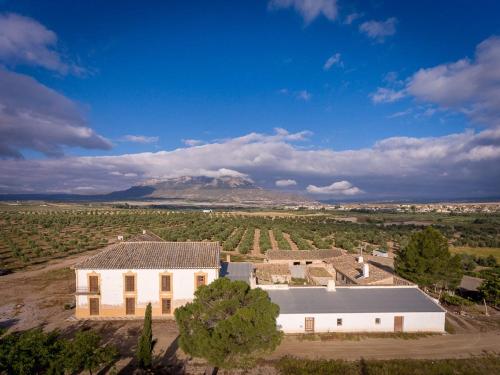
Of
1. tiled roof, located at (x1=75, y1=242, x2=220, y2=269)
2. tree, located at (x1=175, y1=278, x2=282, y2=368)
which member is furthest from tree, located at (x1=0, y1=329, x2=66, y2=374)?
tiled roof, located at (x1=75, y1=242, x2=220, y2=269)

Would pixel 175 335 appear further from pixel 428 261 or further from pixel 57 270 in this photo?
pixel 57 270

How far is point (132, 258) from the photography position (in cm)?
2695

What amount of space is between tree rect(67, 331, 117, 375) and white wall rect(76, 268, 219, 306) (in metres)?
11.3

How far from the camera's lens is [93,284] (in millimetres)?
25719

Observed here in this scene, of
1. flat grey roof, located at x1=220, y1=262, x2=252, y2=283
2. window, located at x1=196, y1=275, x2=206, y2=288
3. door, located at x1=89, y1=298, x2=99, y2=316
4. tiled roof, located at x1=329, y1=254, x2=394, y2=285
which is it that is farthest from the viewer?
flat grey roof, located at x1=220, y1=262, x2=252, y2=283

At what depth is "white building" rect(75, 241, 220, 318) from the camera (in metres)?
25.6

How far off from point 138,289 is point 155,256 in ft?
8.94

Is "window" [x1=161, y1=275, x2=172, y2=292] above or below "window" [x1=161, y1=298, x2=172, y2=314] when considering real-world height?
above

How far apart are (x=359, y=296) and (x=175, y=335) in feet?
43.8

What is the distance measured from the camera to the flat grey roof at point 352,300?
78.3ft

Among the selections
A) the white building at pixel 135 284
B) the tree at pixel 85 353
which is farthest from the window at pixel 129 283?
the tree at pixel 85 353

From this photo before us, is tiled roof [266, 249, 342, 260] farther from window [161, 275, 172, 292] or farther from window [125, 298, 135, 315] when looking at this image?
window [125, 298, 135, 315]

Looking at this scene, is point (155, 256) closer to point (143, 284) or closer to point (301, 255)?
point (143, 284)

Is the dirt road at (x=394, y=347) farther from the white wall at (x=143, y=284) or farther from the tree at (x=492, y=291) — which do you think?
the white wall at (x=143, y=284)
